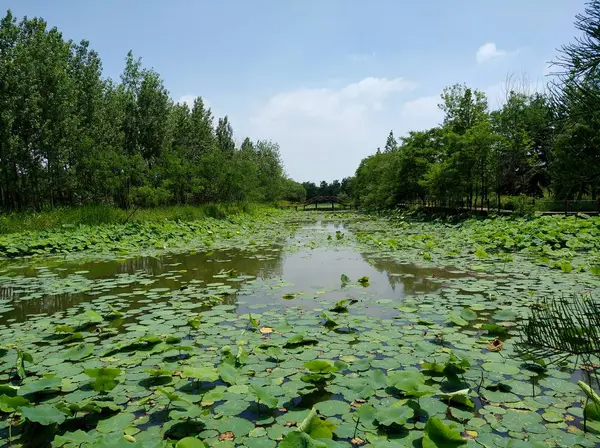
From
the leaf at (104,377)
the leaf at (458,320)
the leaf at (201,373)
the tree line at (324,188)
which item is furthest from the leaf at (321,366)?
the tree line at (324,188)

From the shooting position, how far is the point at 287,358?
310 centimetres

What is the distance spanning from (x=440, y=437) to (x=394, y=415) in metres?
0.33

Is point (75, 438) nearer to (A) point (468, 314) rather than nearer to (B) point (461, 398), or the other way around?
(B) point (461, 398)

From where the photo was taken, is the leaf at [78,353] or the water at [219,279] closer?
the leaf at [78,353]

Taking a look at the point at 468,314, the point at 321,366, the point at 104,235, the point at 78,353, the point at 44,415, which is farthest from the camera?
the point at 104,235

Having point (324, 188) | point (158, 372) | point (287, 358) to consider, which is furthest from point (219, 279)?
point (324, 188)

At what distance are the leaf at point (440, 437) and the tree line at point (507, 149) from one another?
1.15 meters

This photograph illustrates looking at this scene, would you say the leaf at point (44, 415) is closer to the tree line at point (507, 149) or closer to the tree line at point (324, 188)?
the tree line at point (507, 149)

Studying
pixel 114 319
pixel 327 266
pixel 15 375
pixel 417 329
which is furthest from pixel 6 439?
pixel 327 266

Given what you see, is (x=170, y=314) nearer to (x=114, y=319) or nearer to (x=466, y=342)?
(x=114, y=319)

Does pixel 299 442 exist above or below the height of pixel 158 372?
above

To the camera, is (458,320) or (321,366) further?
(458,320)

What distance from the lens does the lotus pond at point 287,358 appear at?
212cm

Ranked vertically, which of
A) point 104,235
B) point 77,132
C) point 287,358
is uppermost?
point 77,132
